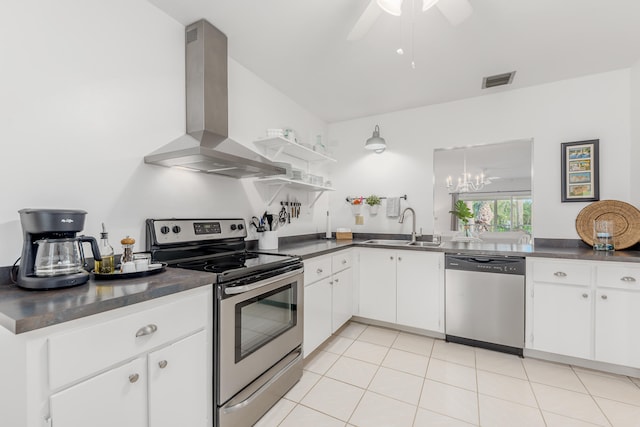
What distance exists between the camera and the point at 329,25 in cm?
196

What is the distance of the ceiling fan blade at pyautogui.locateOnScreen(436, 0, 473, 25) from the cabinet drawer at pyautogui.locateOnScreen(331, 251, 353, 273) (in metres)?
1.95

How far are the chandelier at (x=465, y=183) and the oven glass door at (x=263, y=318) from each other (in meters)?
2.31

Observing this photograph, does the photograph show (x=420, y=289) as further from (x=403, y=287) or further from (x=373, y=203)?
(x=373, y=203)

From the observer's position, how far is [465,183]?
127 inches

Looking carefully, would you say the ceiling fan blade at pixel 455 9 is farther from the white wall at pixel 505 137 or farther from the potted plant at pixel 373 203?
the potted plant at pixel 373 203

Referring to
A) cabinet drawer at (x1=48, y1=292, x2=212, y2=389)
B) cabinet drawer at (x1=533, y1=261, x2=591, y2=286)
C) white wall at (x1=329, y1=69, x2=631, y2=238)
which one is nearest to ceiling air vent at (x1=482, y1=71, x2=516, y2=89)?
white wall at (x1=329, y1=69, x2=631, y2=238)

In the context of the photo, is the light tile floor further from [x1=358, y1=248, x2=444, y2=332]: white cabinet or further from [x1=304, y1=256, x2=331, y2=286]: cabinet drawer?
[x1=304, y1=256, x2=331, y2=286]: cabinet drawer

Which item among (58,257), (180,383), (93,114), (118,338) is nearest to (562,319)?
(180,383)

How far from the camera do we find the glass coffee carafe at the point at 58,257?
114 cm

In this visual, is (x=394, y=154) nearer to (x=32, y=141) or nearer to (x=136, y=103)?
(x=136, y=103)

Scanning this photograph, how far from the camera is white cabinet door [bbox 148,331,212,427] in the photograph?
3.83 ft

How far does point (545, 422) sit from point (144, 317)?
2.26 metres

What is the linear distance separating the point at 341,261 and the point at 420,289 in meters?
0.83

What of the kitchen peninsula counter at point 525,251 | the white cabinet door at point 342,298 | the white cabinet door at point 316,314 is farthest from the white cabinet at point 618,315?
the white cabinet door at point 316,314
